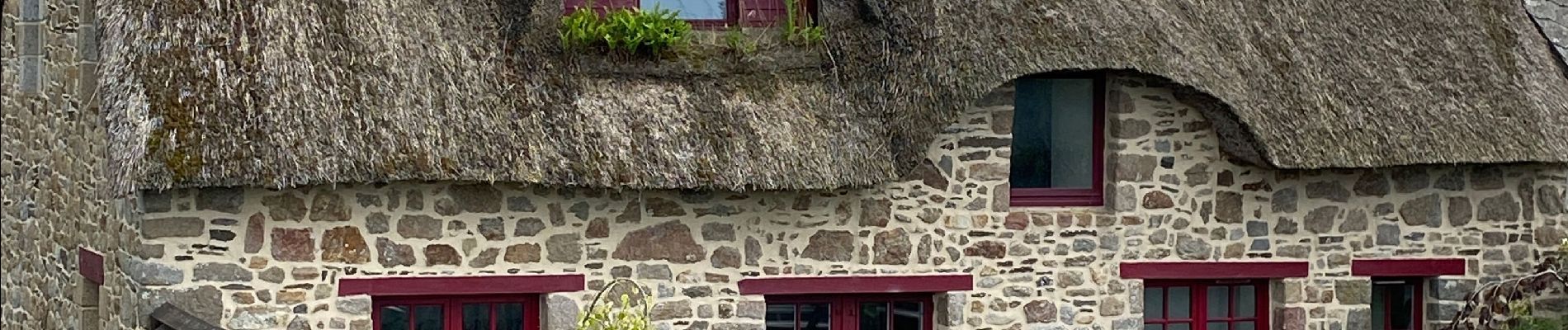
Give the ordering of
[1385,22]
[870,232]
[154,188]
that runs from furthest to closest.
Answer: [1385,22] < [870,232] < [154,188]

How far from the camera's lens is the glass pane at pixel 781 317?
13.1 metres

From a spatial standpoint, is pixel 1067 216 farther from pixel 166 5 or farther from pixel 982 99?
pixel 166 5

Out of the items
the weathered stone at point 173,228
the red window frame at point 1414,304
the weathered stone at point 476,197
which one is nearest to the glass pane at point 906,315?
the weathered stone at point 476,197

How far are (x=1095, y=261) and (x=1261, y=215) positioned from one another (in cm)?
102

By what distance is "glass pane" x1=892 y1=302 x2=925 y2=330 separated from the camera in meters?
13.3

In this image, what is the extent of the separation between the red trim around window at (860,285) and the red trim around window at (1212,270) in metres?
0.99

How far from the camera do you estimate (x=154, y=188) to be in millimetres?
11234

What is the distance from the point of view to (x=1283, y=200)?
13586mm

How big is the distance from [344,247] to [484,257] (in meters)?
0.71

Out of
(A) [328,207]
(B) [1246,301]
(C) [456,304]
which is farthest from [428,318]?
(B) [1246,301]

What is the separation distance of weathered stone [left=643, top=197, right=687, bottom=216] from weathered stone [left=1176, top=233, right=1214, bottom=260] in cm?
285

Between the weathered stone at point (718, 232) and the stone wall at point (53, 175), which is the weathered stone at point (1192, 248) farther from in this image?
the stone wall at point (53, 175)

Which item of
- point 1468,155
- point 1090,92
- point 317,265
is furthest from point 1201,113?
point 317,265

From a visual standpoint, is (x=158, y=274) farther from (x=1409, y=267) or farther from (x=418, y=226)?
(x=1409, y=267)
